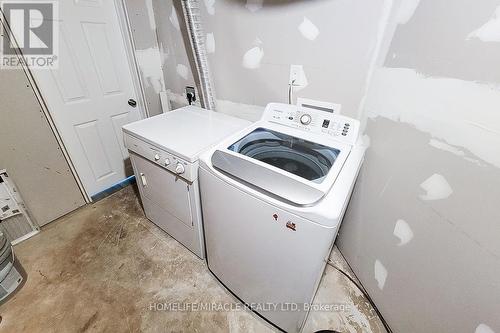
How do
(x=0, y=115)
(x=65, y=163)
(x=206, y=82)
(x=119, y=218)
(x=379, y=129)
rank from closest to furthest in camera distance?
(x=379, y=129) → (x=0, y=115) → (x=206, y=82) → (x=65, y=163) → (x=119, y=218)

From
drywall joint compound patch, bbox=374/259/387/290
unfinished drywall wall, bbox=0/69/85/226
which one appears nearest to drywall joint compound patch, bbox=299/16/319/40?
drywall joint compound patch, bbox=374/259/387/290

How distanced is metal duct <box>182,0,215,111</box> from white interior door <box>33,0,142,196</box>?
853 millimetres

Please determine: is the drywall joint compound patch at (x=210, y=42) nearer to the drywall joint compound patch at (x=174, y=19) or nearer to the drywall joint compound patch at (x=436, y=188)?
the drywall joint compound patch at (x=174, y=19)

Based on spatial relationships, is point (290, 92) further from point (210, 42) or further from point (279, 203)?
point (279, 203)

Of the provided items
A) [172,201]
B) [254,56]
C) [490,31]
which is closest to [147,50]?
[254,56]

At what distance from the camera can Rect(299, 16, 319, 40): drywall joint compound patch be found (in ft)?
4.08

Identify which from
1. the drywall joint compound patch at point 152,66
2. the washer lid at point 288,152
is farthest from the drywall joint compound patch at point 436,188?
the drywall joint compound patch at point 152,66

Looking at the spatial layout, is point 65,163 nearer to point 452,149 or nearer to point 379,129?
point 379,129

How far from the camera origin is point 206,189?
1144mm

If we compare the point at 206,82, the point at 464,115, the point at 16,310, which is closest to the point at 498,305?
the point at 464,115

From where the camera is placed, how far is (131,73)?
2.12 m

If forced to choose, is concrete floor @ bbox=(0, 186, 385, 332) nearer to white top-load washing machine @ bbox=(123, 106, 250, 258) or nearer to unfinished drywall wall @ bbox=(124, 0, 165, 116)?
white top-load washing machine @ bbox=(123, 106, 250, 258)

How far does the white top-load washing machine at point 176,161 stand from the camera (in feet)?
4.19

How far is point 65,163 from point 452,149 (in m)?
2.58
